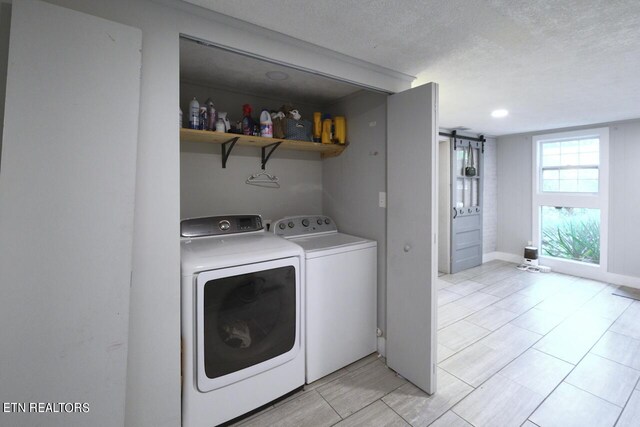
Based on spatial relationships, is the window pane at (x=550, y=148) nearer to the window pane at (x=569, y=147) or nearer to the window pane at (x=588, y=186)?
the window pane at (x=569, y=147)

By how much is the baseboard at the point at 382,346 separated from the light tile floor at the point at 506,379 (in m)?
0.06

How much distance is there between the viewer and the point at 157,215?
1310mm

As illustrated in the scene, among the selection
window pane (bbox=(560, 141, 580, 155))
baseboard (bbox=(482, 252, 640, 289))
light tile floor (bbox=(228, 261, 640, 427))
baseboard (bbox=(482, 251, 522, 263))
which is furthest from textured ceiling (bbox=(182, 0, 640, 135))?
baseboard (bbox=(482, 251, 522, 263))

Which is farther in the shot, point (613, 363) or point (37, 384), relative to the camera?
point (613, 363)

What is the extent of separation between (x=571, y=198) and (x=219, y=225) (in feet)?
17.0

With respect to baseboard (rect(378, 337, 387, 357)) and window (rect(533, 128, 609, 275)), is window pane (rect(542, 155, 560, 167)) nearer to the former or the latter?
window (rect(533, 128, 609, 275))

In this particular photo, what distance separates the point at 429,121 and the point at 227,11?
4.33 feet

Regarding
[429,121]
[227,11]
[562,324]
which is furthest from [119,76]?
[562,324]

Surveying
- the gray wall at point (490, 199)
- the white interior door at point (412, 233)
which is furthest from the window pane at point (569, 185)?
the white interior door at point (412, 233)

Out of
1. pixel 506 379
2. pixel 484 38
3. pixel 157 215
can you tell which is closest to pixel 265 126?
pixel 157 215

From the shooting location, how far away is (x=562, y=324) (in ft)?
9.30

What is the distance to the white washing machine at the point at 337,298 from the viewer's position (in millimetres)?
1960

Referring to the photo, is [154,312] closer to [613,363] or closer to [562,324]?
[613,363]

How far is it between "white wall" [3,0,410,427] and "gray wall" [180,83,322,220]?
0.96 meters
